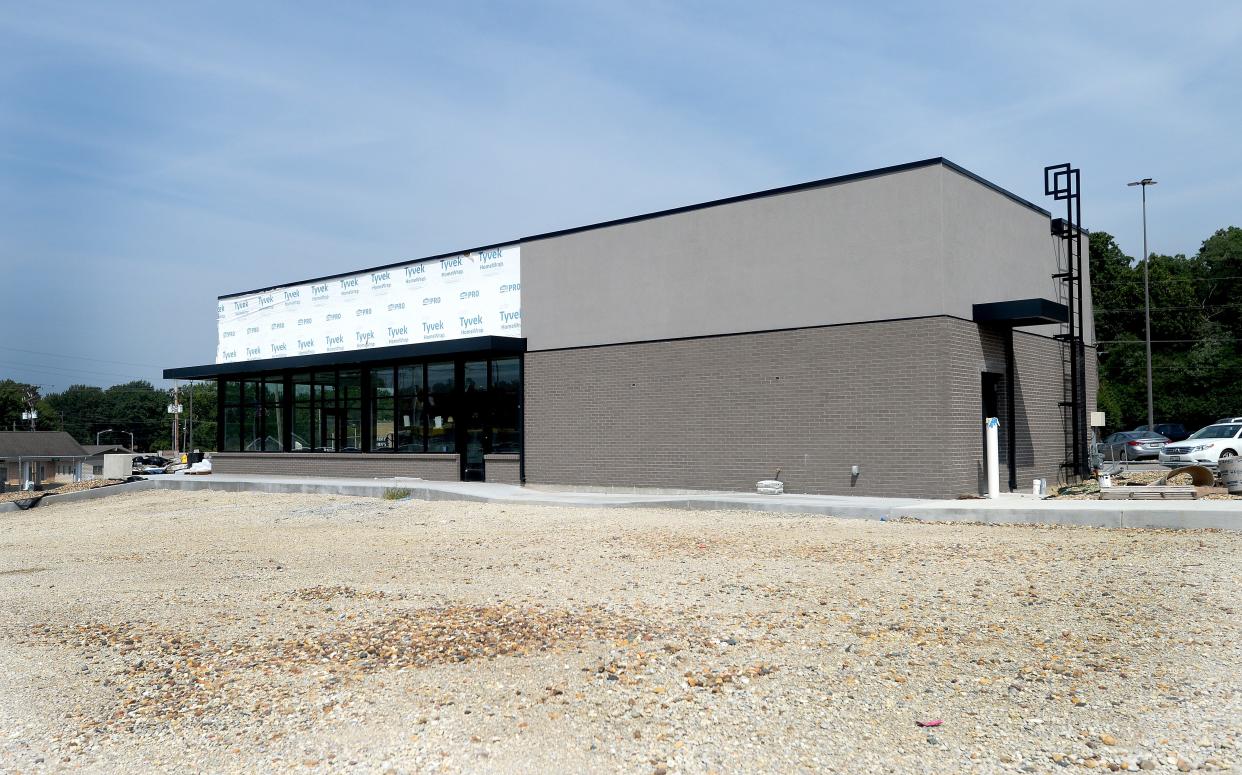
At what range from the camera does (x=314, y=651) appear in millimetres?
6949

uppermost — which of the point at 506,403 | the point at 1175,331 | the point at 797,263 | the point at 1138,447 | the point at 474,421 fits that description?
the point at 1175,331

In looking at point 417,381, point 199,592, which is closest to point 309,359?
point 417,381

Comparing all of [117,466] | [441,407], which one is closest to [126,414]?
[117,466]

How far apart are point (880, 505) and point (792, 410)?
3.37 meters

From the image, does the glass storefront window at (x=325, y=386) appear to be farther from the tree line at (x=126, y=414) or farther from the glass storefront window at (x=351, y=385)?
the tree line at (x=126, y=414)

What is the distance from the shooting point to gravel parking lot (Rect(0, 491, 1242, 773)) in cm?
491

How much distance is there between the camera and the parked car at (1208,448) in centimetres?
2508

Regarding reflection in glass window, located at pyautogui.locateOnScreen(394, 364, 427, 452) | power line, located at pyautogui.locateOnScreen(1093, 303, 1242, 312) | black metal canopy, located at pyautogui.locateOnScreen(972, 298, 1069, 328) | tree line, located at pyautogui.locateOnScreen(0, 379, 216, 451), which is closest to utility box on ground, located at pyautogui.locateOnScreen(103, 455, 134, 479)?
reflection in glass window, located at pyautogui.locateOnScreen(394, 364, 427, 452)

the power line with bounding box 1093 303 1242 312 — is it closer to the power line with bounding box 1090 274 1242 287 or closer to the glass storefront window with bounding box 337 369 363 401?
the power line with bounding box 1090 274 1242 287

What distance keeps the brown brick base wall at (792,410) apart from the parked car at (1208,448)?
22.9 feet

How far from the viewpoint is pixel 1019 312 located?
17.6m

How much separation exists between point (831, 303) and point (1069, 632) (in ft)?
39.3

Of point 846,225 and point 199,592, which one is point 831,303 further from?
point 199,592

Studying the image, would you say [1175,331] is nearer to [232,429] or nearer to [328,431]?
[328,431]
